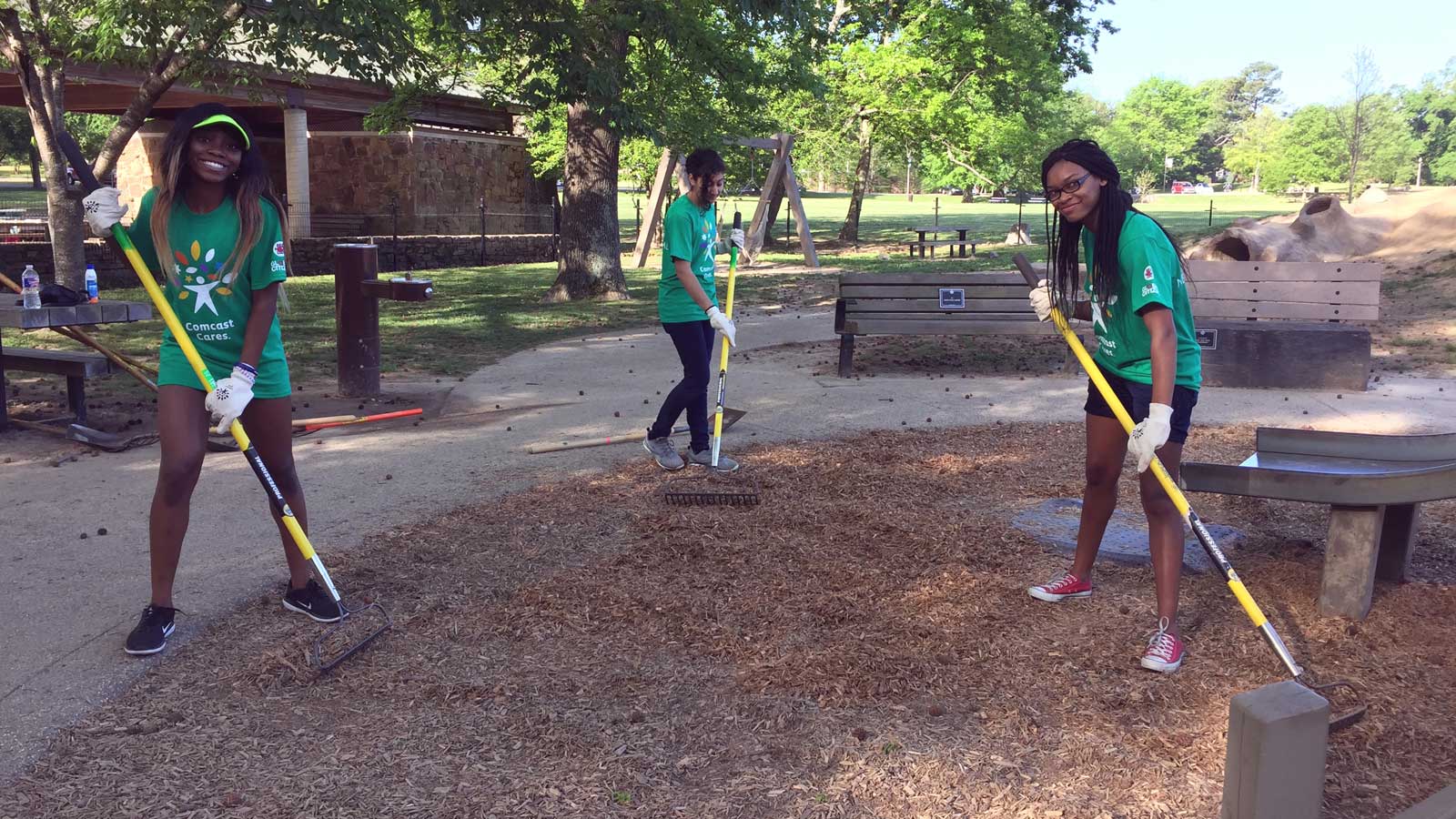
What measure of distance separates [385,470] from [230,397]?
9.52 feet

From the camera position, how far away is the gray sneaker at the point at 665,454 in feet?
21.7

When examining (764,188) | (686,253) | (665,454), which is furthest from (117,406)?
(764,188)

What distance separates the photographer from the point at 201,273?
153 inches

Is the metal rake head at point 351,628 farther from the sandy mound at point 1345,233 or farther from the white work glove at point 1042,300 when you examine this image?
the sandy mound at point 1345,233

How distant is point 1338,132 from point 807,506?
6387cm

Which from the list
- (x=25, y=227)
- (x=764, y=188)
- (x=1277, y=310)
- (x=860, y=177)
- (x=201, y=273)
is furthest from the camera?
(x=860, y=177)

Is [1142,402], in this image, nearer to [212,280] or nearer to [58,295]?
[212,280]

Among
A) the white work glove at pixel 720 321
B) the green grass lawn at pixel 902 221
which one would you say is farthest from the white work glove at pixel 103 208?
the green grass lawn at pixel 902 221

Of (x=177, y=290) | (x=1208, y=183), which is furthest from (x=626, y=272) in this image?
(x=1208, y=183)

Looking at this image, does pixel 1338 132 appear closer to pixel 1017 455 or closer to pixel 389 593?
pixel 1017 455

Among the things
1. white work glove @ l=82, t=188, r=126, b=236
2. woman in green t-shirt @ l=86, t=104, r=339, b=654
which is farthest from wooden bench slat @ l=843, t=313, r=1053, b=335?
white work glove @ l=82, t=188, r=126, b=236

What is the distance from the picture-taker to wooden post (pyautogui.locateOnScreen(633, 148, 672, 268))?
66.6ft

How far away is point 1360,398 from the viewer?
868 cm

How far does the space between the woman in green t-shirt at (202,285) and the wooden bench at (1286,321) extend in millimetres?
7386
